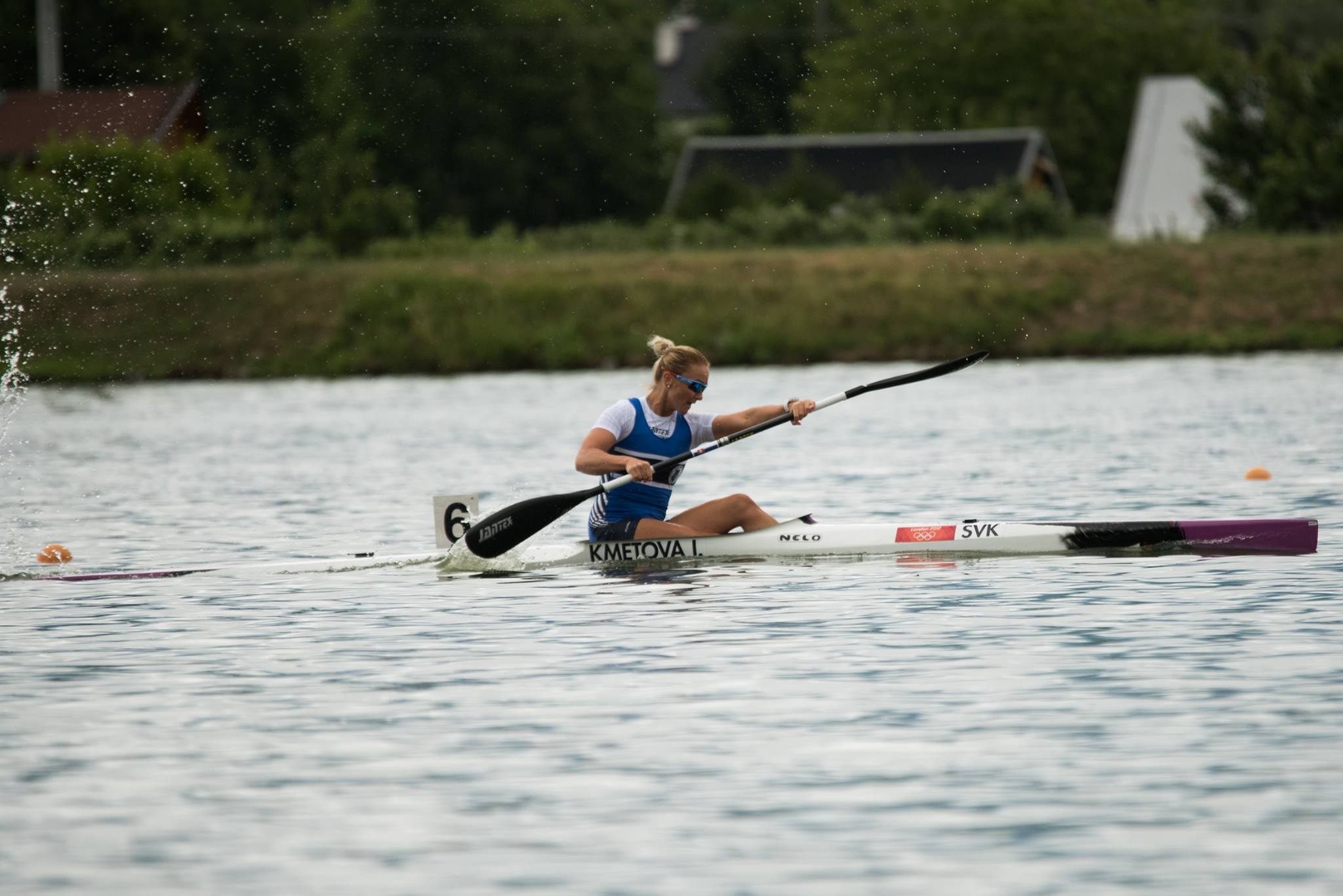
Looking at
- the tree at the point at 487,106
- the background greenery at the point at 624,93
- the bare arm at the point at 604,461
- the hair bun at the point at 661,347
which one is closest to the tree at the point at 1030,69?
the background greenery at the point at 624,93

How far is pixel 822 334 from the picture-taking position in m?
39.7

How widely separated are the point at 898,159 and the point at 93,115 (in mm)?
24284

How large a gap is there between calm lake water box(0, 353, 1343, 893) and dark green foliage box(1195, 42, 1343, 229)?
2968cm

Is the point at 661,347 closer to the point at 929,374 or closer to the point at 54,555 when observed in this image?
the point at 929,374

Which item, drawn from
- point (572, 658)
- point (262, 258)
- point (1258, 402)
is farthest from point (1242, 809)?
point (262, 258)

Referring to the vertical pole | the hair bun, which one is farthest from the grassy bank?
the hair bun

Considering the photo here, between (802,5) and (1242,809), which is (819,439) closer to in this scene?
(1242,809)

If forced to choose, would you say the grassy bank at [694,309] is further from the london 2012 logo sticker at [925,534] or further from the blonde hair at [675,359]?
the blonde hair at [675,359]

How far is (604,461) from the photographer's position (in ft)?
A: 41.3

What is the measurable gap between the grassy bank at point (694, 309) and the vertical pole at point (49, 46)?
9.34 metres

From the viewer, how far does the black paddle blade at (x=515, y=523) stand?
13195mm

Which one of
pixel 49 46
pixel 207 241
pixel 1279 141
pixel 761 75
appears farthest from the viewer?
pixel 761 75

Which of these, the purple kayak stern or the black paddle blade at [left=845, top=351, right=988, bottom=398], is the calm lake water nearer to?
the purple kayak stern

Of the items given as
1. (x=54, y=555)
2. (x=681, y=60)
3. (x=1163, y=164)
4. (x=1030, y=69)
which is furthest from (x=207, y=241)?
(x=681, y=60)
